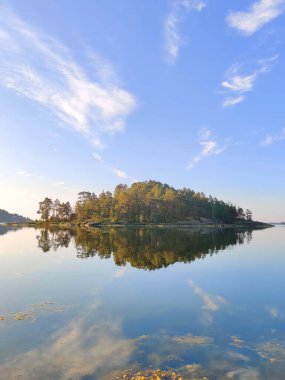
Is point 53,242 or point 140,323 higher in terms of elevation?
point 53,242

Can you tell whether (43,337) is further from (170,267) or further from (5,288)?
(170,267)

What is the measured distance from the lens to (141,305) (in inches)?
912

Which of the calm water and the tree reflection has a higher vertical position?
the tree reflection

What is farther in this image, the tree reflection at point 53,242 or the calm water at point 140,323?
the tree reflection at point 53,242

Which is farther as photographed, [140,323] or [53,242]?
[53,242]

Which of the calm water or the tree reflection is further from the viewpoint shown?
the tree reflection

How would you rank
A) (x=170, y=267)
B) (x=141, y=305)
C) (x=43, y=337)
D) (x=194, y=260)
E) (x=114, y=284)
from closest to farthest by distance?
1. (x=43, y=337)
2. (x=141, y=305)
3. (x=114, y=284)
4. (x=170, y=267)
5. (x=194, y=260)

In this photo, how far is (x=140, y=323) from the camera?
19.2m

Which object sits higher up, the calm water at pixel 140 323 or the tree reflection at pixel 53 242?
the tree reflection at pixel 53 242

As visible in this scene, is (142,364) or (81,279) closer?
(142,364)

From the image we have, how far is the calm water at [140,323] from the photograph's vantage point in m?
13.5

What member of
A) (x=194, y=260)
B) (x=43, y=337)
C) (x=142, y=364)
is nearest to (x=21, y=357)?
(x=43, y=337)

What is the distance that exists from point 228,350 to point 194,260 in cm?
3030

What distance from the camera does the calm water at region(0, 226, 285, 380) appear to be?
13547 mm
